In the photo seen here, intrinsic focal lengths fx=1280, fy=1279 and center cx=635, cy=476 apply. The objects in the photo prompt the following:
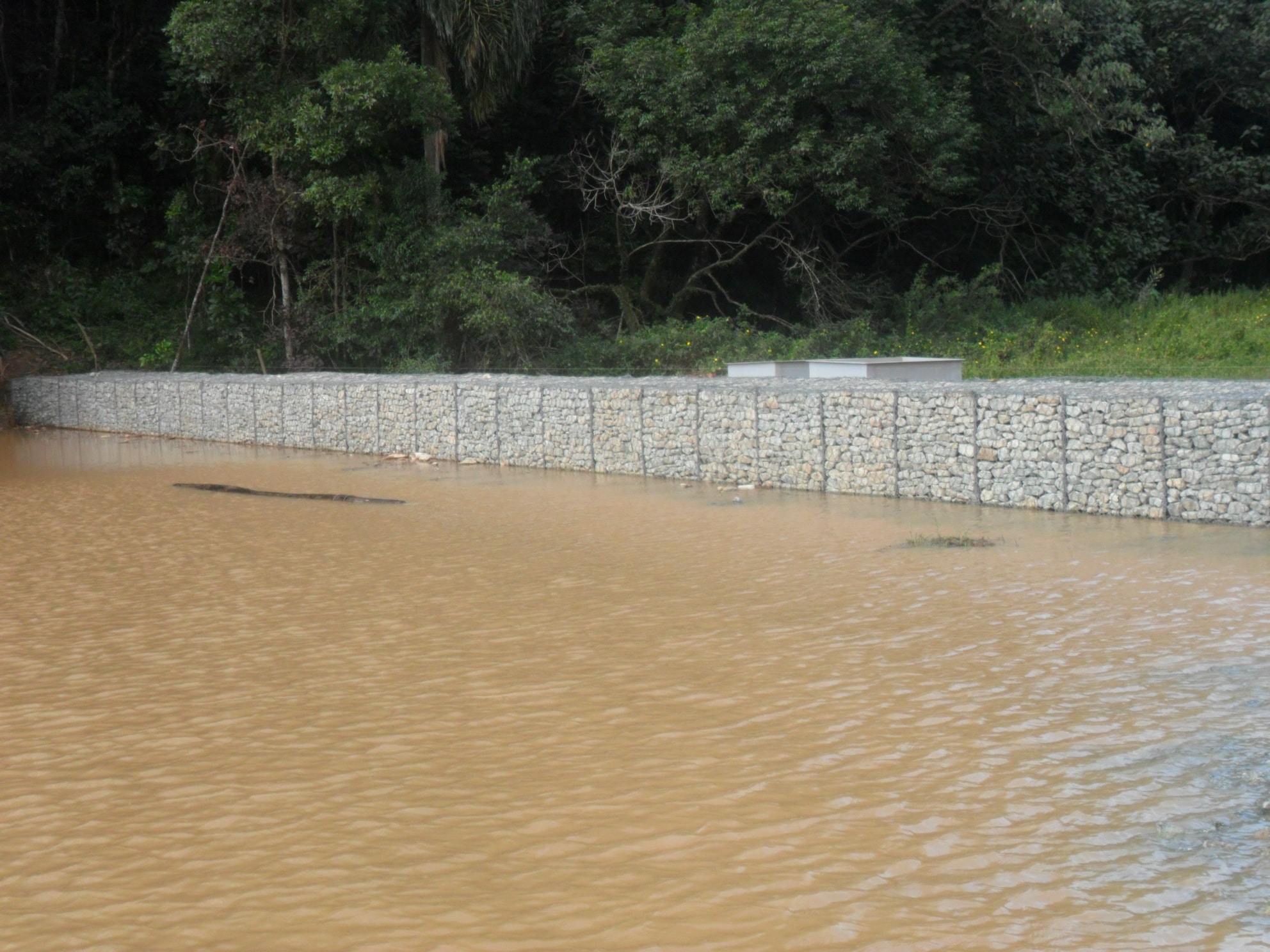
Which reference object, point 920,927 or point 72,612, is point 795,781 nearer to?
point 920,927

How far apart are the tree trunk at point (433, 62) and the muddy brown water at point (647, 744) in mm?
17177

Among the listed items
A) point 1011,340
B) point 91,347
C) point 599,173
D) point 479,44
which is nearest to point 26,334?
point 91,347

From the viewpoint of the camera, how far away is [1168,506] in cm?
1252

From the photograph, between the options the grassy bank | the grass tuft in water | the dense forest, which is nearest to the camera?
the grass tuft in water

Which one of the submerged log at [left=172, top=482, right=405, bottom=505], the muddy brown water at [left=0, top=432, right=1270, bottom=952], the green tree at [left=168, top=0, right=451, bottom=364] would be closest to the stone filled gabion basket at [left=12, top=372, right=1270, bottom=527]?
the muddy brown water at [left=0, top=432, right=1270, bottom=952]

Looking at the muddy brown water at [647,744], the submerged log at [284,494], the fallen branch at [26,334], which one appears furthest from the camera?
the fallen branch at [26,334]

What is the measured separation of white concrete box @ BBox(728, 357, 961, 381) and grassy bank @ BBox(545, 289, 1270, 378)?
396 cm

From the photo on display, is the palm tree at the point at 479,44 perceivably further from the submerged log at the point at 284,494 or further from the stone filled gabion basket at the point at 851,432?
the submerged log at the point at 284,494

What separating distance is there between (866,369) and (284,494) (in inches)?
309

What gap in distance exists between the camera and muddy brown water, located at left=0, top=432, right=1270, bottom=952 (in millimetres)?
4777

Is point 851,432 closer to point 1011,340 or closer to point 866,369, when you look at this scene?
point 866,369

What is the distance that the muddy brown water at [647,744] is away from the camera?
478cm

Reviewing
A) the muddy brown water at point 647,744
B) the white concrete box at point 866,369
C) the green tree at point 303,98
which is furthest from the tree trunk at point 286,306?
the muddy brown water at point 647,744

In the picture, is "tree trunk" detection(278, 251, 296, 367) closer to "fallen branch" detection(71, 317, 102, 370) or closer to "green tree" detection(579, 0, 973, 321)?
"fallen branch" detection(71, 317, 102, 370)
